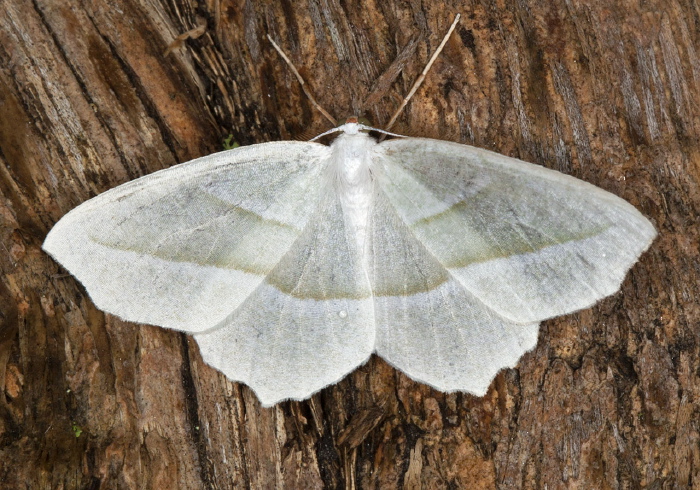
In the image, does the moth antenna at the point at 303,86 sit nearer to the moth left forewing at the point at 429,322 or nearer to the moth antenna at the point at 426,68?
the moth antenna at the point at 426,68

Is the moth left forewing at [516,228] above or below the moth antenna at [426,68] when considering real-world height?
below

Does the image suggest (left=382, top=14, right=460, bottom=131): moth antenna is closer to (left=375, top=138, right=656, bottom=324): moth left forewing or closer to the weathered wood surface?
the weathered wood surface

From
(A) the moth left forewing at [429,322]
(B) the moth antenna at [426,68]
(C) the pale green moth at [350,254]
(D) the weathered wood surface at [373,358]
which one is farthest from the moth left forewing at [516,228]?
(D) the weathered wood surface at [373,358]

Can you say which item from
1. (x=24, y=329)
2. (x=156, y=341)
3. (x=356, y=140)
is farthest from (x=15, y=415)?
(x=356, y=140)

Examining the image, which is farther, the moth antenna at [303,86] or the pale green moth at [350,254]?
the moth antenna at [303,86]

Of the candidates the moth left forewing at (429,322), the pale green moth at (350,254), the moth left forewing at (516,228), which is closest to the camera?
the moth left forewing at (516,228)

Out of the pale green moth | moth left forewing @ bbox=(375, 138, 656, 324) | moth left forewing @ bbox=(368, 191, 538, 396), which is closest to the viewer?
moth left forewing @ bbox=(375, 138, 656, 324)

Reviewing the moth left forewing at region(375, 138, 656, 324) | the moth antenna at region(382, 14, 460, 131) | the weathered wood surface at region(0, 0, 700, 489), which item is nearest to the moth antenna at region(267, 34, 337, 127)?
the weathered wood surface at region(0, 0, 700, 489)

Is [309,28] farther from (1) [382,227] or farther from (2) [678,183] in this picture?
(2) [678,183]

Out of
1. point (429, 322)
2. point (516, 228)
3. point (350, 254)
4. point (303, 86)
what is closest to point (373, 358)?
point (429, 322)
